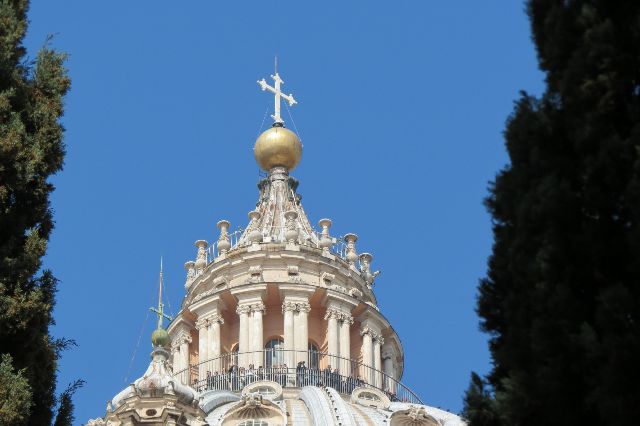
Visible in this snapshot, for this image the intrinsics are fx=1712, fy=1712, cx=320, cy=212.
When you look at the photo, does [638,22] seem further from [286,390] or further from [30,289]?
[286,390]

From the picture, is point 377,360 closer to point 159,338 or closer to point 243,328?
point 243,328

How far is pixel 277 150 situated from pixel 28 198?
4224 centimetres

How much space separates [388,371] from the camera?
2442 inches

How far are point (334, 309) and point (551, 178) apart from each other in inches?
1617

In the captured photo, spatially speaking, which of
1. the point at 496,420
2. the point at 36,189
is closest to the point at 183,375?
the point at 36,189

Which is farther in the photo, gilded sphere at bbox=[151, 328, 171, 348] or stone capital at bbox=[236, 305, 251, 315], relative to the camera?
stone capital at bbox=[236, 305, 251, 315]

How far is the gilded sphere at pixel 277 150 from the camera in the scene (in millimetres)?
66375

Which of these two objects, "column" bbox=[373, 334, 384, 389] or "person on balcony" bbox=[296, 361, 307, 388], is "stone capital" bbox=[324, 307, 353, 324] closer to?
"column" bbox=[373, 334, 384, 389]

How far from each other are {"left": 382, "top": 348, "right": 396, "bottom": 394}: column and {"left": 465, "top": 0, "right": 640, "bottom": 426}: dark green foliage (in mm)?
40933

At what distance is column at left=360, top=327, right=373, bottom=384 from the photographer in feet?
196

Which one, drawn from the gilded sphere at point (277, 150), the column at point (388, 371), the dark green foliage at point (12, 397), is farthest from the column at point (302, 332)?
the dark green foliage at point (12, 397)

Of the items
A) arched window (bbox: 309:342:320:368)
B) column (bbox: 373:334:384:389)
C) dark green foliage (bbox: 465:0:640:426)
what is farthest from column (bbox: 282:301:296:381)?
dark green foliage (bbox: 465:0:640:426)

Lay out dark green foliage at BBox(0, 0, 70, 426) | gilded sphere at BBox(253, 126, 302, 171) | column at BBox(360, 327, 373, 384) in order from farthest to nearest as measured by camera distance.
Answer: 1. gilded sphere at BBox(253, 126, 302, 171)
2. column at BBox(360, 327, 373, 384)
3. dark green foliage at BBox(0, 0, 70, 426)

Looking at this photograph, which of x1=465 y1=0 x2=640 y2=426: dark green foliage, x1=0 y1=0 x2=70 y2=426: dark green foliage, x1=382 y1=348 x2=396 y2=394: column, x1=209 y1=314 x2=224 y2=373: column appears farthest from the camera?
x1=382 y1=348 x2=396 y2=394: column
